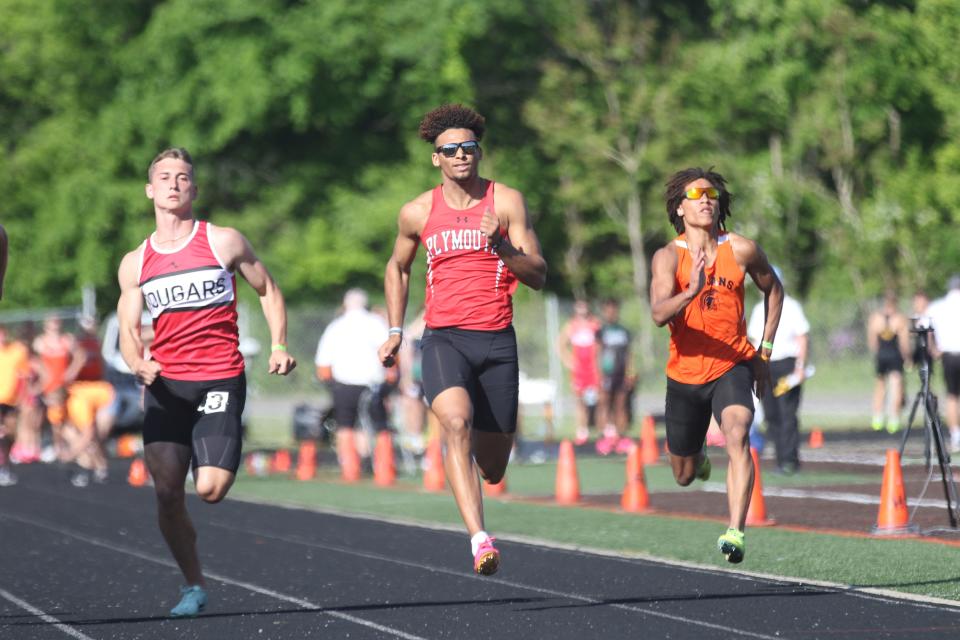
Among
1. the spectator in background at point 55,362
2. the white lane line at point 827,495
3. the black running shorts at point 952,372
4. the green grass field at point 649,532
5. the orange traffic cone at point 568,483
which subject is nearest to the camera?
the green grass field at point 649,532

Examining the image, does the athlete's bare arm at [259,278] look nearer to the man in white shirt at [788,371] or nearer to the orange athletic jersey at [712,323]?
the orange athletic jersey at [712,323]

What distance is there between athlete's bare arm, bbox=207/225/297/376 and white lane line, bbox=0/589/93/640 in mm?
1547

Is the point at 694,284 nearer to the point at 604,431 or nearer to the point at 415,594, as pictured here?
the point at 415,594

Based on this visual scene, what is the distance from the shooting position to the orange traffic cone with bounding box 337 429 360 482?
2081 cm

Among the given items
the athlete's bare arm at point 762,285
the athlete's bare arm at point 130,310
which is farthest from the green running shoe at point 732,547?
the athlete's bare arm at point 130,310

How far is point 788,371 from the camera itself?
59.9 feet

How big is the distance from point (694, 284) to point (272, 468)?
597 inches

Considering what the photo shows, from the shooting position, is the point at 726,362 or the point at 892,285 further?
the point at 892,285

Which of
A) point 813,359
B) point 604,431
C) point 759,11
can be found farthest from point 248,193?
point 604,431

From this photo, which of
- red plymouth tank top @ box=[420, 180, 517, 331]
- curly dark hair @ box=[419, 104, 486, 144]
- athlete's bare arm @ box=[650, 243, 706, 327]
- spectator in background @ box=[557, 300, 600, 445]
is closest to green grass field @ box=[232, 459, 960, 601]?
athlete's bare arm @ box=[650, 243, 706, 327]

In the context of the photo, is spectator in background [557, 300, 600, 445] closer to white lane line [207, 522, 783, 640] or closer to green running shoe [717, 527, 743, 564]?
white lane line [207, 522, 783, 640]

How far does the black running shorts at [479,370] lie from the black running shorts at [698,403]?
3.46 feet

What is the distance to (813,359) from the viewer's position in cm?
3550

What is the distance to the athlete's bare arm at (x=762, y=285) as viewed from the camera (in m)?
9.95
